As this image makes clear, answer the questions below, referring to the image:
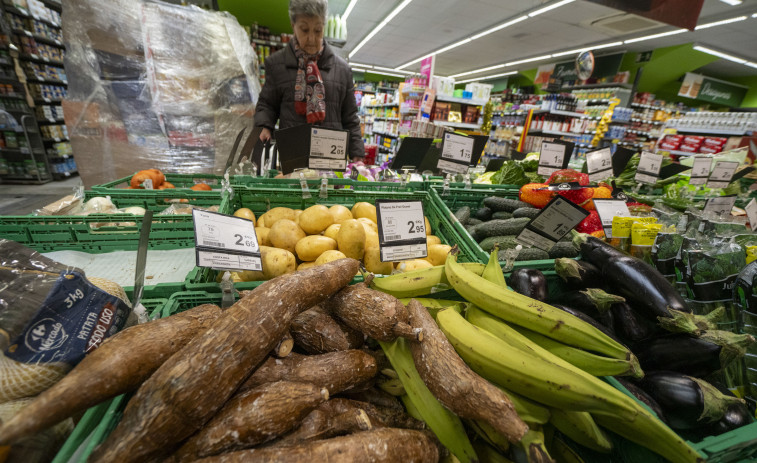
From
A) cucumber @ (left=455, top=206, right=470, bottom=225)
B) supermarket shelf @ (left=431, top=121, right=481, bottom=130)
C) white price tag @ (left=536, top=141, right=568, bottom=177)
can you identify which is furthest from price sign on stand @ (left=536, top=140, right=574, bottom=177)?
supermarket shelf @ (left=431, top=121, right=481, bottom=130)

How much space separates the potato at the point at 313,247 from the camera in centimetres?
129

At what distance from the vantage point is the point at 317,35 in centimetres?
271

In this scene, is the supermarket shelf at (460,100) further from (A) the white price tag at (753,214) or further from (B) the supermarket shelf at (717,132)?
(B) the supermarket shelf at (717,132)

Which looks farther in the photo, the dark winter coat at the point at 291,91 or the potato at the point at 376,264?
the dark winter coat at the point at 291,91

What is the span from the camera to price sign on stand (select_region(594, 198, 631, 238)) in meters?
1.69

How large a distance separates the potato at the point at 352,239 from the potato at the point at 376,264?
0.06 metres

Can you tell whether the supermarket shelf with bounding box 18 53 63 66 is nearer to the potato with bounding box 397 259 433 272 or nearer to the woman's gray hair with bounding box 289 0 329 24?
the woman's gray hair with bounding box 289 0 329 24

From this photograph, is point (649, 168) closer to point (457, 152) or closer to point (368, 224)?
point (457, 152)

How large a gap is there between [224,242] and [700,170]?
4211mm

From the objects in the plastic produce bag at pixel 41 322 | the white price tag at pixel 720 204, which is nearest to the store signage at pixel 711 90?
the white price tag at pixel 720 204

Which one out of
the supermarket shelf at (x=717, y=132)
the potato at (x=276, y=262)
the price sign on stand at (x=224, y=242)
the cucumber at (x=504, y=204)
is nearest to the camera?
the price sign on stand at (x=224, y=242)

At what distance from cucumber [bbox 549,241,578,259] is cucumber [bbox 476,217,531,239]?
27 cm

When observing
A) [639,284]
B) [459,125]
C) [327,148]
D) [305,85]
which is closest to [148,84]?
[305,85]

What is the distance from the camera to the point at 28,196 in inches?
214
